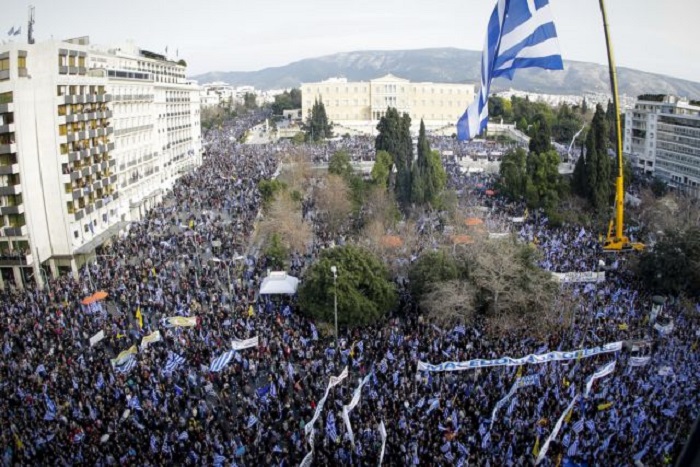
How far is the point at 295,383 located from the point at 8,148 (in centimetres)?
1951

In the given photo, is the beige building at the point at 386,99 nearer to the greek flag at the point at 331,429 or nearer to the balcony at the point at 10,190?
the balcony at the point at 10,190

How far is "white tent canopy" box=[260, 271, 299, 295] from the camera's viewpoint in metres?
24.5

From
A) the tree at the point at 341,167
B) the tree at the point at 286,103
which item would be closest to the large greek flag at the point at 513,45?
the tree at the point at 341,167

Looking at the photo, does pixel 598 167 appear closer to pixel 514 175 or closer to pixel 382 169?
pixel 514 175

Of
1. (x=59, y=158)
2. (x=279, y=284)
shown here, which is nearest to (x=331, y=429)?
(x=279, y=284)

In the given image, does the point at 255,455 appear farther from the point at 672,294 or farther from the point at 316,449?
the point at 672,294

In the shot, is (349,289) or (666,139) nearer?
(349,289)

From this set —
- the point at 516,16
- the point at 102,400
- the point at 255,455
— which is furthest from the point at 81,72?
the point at 516,16

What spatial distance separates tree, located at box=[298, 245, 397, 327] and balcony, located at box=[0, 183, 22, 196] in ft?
49.5

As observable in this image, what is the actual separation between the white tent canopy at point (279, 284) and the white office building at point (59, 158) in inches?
455

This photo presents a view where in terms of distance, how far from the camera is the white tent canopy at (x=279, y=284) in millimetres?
24531

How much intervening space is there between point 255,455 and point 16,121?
22.2 m

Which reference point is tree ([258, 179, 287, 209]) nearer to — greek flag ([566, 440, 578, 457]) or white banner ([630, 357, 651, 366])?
white banner ([630, 357, 651, 366])

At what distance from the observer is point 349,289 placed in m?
22.0
